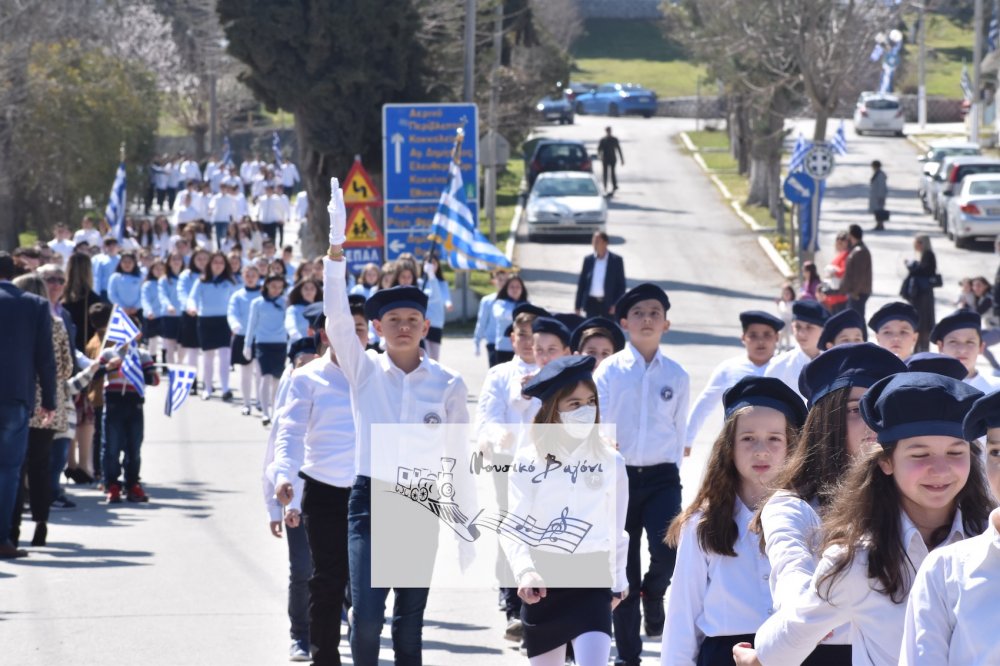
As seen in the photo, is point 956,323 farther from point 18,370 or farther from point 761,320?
point 18,370

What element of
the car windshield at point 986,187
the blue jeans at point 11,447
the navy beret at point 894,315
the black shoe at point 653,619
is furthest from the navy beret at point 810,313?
the car windshield at point 986,187

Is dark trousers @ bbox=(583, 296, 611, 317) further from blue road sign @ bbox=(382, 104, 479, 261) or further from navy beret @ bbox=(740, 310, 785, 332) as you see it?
navy beret @ bbox=(740, 310, 785, 332)

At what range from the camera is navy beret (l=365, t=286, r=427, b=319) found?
7.20 meters

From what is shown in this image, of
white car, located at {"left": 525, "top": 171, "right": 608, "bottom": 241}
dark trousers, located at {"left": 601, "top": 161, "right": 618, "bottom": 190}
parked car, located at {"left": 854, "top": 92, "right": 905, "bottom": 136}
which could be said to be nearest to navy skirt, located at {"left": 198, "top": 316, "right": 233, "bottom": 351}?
white car, located at {"left": 525, "top": 171, "right": 608, "bottom": 241}

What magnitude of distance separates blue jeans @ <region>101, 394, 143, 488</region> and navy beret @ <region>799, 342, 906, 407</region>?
30.2 ft

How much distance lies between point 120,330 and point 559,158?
3272 centimetres

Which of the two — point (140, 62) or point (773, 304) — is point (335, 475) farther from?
point (140, 62)

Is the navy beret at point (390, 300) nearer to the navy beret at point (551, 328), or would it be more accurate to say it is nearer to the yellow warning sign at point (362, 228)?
the navy beret at point (551, 328)

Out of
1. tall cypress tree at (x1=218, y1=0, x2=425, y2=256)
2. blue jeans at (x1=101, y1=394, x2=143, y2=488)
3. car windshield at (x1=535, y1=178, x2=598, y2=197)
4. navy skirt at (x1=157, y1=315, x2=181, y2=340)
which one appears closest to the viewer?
blue jeans at (x1=101, y1=394, x2=143, y2=488)

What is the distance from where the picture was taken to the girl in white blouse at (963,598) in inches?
134

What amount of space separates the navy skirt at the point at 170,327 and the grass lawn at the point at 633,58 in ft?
213

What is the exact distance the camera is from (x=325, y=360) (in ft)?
26.8

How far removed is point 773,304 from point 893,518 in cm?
2663

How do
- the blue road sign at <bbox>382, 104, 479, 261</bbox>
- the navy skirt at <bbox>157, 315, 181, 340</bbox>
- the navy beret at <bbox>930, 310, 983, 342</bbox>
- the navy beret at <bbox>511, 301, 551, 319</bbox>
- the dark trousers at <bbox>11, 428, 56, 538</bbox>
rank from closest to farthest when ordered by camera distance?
the navy beret at <bbox>930, 310, 983, 342</bbox>, the navy beret at <bbox>511, 301, 551, 319</bbox>, the dark trousers at <bbox>11, 428, 56, 538</bbox>, the navy skirt at <bbox>157, 315, 181, 340</bbox>, the blue road sign at <bbox>382, 104, 479, 261</bbox>
